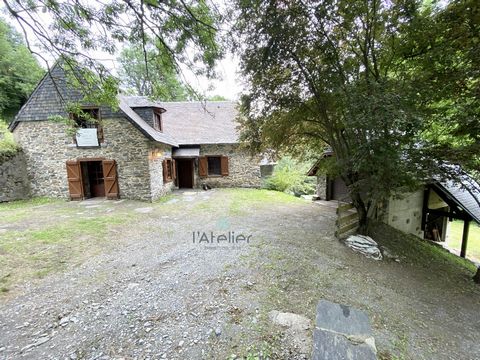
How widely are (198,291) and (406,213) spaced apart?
10.0 meters

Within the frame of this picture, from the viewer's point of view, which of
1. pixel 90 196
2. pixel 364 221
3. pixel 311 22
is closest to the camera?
pixel 311 22

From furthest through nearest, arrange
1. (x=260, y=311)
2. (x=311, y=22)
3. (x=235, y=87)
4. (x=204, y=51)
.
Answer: (x=235, y=87) < (x=311, y=22) < (x=204, y=51) < (x=260, y=311)

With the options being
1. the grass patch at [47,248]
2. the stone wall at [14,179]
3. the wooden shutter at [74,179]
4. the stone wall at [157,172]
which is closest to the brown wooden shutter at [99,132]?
the wooden shutter at [74,179]

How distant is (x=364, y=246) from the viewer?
5.62 meters

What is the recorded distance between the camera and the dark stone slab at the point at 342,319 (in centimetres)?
270

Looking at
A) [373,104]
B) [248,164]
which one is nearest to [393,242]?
[373,104]

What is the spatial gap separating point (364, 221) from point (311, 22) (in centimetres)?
560

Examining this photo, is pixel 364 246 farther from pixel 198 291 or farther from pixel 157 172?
pixel 157 172

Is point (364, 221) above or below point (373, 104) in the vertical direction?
below

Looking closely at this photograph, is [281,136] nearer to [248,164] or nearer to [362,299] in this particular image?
[362,299]

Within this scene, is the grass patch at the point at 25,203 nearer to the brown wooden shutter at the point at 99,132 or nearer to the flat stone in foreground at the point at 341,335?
the brown wooden shutter at the point at 99,132

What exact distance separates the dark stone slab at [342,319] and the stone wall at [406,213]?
692cm

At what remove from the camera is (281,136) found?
7.19m

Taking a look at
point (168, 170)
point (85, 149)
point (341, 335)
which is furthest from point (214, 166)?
point (341, 335)
